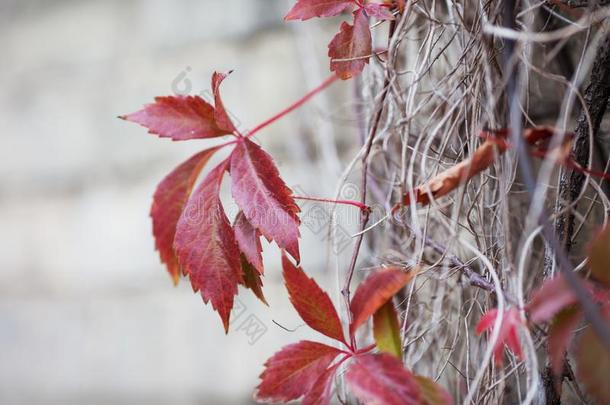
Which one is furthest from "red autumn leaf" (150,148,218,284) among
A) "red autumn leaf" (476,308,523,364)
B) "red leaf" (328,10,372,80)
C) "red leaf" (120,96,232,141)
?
"red autumn leaf" (476,308,523,364)

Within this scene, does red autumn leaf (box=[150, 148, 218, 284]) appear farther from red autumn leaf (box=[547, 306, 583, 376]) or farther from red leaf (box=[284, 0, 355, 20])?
red autumn leaf (box=[547, 306, 583, 376])

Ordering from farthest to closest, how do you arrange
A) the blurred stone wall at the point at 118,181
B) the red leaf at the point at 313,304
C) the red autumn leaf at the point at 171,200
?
the blurred stone wall at the point at 118,181 < the red autumn leaf at the point at 171,200 < the red leaf at the point at 313,304

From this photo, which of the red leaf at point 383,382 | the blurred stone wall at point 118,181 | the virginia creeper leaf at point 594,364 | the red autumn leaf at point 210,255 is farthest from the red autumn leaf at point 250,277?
the blurred stone wall at point 118,181

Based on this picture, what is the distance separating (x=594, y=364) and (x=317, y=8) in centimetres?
32

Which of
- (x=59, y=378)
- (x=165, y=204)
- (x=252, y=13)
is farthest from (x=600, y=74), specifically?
(x=59, y=378)

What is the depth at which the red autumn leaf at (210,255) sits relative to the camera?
486 mm

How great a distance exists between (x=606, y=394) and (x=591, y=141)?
187mm

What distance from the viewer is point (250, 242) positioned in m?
0.48

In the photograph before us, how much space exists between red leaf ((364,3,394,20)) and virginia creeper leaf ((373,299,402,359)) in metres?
0.21

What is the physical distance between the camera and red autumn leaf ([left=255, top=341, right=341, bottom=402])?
0.42 m

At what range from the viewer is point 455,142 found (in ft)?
1.93

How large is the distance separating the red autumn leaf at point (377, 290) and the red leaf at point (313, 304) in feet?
0.09

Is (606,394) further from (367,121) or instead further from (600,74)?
(367,121)

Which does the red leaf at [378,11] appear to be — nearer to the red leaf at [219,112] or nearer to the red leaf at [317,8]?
the red leaf at [317,8]
